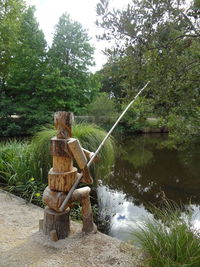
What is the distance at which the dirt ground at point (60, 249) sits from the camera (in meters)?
1.50

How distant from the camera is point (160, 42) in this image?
1579 mm

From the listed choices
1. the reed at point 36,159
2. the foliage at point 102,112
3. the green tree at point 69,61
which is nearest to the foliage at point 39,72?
the green tree at point 69,61

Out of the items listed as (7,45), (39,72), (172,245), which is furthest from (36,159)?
(7,45)

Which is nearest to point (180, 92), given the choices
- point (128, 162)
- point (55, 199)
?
point (55, 199)

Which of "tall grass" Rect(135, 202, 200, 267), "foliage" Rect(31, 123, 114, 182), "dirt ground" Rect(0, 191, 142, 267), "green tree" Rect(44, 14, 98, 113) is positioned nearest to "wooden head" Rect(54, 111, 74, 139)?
"dirt ground" Rect(0, 191, 142, 267)

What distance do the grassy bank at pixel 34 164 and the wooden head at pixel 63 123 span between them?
1232 millimetres

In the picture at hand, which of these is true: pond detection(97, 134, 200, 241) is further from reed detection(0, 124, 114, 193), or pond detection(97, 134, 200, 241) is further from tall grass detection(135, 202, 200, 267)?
reed detection(0, 124, 114, 193)

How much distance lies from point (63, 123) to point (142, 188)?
322 centimetres

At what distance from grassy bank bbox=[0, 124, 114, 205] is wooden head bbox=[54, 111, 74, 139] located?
123cm

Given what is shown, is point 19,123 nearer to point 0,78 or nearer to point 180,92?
point 0,78

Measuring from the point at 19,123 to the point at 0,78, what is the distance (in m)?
2.85

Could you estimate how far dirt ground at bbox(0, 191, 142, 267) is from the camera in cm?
150

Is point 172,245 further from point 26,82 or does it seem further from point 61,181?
point 26,82

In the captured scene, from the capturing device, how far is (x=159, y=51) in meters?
1.63
